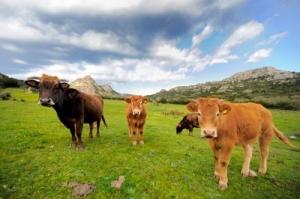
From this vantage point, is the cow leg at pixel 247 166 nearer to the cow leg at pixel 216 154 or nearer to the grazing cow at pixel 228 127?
the grazing cow at pixel 228 127

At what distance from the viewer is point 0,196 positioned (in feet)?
11.6

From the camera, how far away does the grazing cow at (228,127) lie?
4.41 m

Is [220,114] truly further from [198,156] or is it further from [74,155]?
[74,155]

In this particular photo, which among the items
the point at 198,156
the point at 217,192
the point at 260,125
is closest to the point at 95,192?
the point at 217,192

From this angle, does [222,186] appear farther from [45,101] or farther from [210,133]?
[45,101]

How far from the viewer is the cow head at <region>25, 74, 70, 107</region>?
5153 millimetres

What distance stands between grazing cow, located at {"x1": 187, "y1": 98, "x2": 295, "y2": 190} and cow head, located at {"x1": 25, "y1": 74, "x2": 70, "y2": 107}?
549cm

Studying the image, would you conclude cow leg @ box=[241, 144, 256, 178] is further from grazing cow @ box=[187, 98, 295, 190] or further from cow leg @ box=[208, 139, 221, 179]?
cow leg @ box=[208, 139, 221, 179]

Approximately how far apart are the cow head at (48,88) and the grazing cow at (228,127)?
5494 mm

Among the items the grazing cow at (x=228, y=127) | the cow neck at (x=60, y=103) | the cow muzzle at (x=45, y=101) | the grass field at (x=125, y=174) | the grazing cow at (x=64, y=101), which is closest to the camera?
the grass field at (x=125, y=174)

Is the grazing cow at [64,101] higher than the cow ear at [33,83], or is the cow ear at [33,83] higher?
the cow ear at [33,83]

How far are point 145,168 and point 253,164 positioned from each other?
5.84 m

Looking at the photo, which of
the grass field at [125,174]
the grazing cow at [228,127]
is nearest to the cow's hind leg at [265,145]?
the grazing cow at [228,127]

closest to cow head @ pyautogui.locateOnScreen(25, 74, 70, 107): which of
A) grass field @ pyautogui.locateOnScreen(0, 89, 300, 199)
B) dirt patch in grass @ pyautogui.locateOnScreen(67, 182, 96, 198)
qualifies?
grass field @ pyautogui.locateOnScreen(0, 89, 300, 199)
